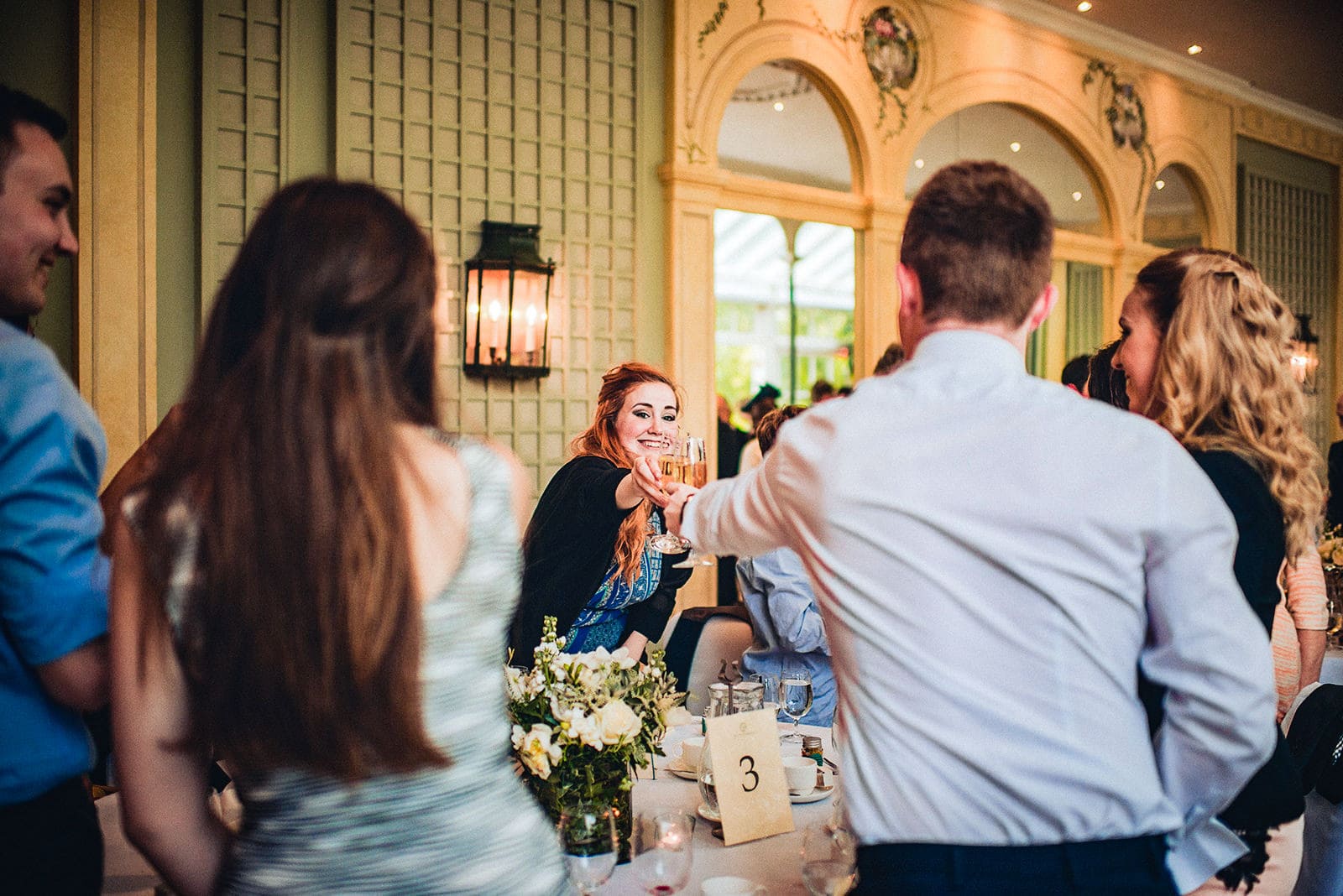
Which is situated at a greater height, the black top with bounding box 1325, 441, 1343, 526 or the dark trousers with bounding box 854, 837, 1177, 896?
the black top with bounding box 1325, 441, 1343, 526

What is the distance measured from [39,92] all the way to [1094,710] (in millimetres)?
4098

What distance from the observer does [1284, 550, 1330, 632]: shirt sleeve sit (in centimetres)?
300

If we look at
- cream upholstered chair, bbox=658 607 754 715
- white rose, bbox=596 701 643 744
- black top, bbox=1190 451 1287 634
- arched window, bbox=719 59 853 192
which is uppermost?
arched window, bbox=719 59 853 192

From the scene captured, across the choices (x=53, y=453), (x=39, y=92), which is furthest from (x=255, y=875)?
(x=39, y=92)

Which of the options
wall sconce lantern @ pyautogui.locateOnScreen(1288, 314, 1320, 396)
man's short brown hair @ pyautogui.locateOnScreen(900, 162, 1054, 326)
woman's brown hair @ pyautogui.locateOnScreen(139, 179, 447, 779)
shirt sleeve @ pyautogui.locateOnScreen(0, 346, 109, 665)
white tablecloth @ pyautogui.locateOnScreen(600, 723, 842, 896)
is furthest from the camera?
wall sconce lantern @ pyautogui.locateOnScreen(1288, 314, 1320, 396)

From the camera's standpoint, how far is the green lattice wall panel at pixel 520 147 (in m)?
4.55

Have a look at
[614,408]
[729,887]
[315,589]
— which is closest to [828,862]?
[729,887]

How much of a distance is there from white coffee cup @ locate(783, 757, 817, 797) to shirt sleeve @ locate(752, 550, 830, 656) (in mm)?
1146

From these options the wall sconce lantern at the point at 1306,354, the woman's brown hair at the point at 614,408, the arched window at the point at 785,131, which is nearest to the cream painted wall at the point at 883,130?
the arched window at the point at 785,131

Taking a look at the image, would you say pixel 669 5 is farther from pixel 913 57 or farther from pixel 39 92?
pixel 39 92

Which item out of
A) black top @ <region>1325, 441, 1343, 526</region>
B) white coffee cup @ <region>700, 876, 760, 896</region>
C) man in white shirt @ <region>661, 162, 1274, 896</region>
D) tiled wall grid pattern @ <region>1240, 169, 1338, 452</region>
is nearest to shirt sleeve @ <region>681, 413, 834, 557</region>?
man in white shirt @ <region>661, 162, 1274, 896</region>

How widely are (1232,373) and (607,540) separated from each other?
156 cm

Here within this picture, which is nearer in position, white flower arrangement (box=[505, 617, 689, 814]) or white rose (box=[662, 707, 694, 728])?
white flower arrangement (box=[505, 617, 689, 814])

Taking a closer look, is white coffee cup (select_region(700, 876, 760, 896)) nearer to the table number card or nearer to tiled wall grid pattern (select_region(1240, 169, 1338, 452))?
the table number card
